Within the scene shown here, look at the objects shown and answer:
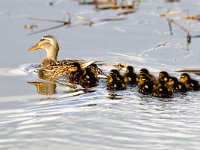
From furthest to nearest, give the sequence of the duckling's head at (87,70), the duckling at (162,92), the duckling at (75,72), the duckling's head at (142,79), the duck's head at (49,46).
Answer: the duck's head at (49,46) < the duckling at (75,72) < the duckling's head at (87,70) < the duckling's head at (142,79) < the duckling at (162,92)

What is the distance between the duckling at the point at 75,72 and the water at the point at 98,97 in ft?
0.93

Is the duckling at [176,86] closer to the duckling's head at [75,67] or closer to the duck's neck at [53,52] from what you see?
the duckling's head at [75,67]

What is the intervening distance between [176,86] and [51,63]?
2122 mm

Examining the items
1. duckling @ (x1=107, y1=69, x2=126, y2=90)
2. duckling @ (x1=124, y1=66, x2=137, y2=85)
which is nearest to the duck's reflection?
duckling @ (x1=107, y1=69, x2=126, y2=90)

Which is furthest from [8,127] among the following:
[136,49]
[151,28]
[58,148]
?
[151,28]

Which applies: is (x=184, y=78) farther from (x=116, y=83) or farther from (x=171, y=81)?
(x=116, y=83)

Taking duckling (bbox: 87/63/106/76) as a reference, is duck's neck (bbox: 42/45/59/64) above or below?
above

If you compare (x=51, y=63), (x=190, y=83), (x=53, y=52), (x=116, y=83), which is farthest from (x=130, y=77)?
(x=53, y=52)

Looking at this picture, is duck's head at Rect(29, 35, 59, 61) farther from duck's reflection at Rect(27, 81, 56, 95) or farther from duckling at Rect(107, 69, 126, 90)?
duckling at Rect(107, 69, 126, 90)

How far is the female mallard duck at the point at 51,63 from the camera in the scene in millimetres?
10148

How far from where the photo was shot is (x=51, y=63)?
10539 mm

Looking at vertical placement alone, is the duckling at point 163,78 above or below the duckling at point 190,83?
above

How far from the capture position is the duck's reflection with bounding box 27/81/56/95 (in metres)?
9.20

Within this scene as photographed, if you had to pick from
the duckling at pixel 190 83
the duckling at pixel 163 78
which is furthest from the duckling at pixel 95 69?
the duckling at pixel 190 83
